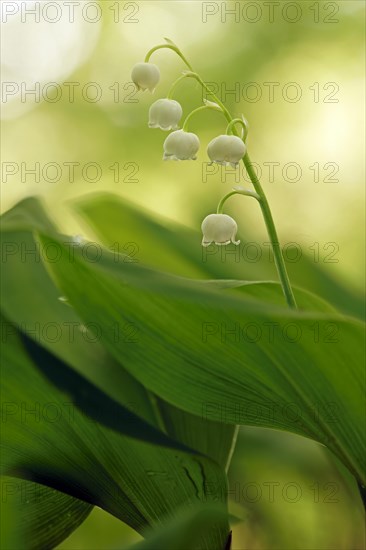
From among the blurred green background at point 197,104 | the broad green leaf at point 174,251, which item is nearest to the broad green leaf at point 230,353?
the broad green leaf at point 174,251

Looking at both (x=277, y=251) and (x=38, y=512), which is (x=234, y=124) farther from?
(x=38, y=512)

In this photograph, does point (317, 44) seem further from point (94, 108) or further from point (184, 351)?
point (184, 351)

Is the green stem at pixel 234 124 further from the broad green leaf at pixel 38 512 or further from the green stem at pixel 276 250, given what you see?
the broad green leaf at pixel 38 512

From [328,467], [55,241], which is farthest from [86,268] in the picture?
[328,467]

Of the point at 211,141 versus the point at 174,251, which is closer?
the point at 211,141

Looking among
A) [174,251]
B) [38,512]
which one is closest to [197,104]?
[174,251]
